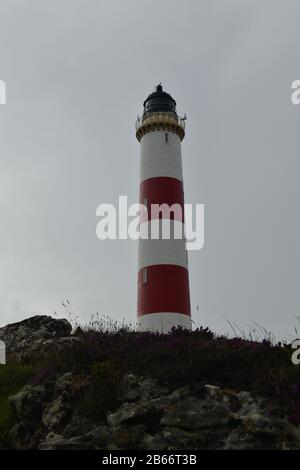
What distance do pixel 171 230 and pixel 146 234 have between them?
1.23 meters

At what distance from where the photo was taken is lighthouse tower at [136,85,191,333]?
23516mm

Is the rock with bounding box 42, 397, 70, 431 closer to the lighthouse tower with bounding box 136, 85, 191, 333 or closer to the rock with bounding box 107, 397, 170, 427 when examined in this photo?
the rock with bounding box 107, 397, 170, 427

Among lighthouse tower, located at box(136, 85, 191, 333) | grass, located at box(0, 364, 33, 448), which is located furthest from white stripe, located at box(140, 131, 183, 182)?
grass, located at box(0, 364, 33, 448)

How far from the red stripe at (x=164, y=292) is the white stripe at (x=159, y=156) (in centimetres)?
517

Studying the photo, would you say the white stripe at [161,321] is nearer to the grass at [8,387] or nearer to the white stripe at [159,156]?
the white stripe at [159,156]

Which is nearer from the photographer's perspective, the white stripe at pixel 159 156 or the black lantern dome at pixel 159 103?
the white stripe at pixel 159 156

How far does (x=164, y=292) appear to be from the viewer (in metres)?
23.5

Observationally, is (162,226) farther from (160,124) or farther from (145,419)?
(145,419)

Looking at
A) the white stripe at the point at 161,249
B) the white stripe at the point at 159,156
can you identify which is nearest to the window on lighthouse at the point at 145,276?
the white stripe at the point at 161,249

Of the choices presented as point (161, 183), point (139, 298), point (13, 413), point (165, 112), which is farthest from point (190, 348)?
point (165, 112)

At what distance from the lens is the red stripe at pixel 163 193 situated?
83.5 ft

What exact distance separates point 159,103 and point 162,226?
812 centimetres

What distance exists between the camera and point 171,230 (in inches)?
979

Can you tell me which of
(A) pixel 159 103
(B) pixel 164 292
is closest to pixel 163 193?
(B) pixel 164 292
